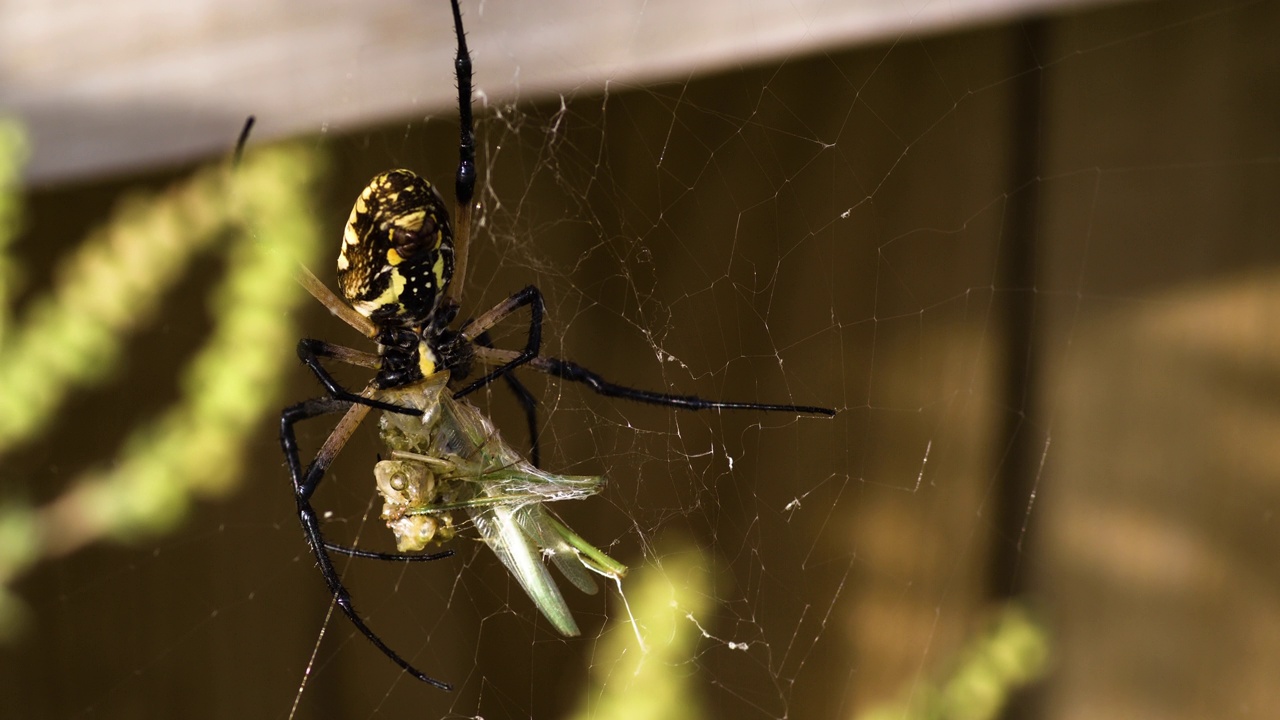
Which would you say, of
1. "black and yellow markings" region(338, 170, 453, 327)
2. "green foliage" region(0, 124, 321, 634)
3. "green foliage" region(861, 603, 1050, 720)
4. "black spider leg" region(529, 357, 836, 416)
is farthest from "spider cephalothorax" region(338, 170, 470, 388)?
"green foliage" region(861, 603, 1050, 720)

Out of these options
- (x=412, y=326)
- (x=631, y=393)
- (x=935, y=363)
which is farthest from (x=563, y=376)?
(x=935, y=363)

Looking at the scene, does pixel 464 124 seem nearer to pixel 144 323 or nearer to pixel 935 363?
pixel 935 363

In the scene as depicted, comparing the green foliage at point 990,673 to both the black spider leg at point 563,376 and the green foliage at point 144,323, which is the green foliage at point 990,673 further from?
the green foliage at point 144,323

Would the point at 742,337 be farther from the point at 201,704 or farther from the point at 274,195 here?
the point at 201,704

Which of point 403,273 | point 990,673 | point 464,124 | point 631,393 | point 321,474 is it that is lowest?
point 990,673

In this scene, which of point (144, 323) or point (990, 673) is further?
point (144, 323)

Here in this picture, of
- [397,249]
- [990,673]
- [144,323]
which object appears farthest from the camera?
[144,323]
